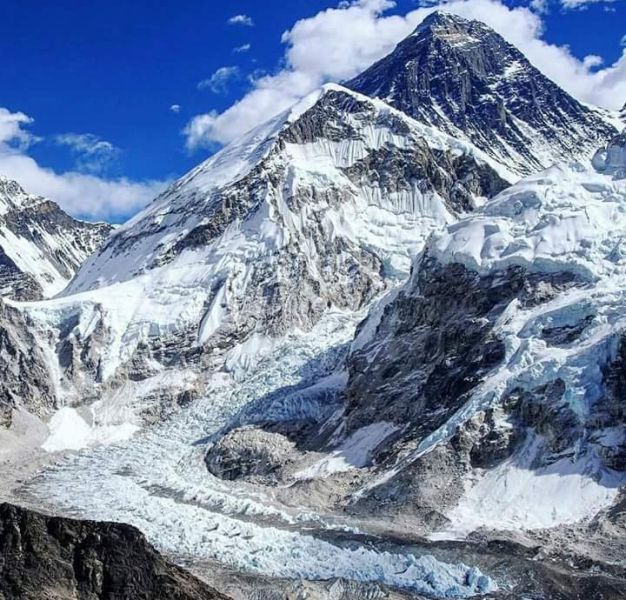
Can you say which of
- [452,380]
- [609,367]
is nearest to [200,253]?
[452,380]

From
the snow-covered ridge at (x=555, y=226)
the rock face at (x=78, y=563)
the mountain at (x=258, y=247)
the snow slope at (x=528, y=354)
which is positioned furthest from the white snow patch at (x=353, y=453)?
the rock face at (x=78, y=563)

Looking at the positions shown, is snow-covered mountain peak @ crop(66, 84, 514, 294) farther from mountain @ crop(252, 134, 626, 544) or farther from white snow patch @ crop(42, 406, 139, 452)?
mountain @ crop(252, 134, 626, 544)

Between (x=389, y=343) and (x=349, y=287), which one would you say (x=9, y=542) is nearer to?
(x=389, y=343)

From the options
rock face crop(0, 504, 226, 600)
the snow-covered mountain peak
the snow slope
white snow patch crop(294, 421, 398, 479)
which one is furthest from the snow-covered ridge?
rock face crop(0, 504, 226, 600)

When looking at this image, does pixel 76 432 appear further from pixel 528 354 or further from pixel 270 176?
pixel 270 176

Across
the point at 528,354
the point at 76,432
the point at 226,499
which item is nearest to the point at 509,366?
the point at 528,354

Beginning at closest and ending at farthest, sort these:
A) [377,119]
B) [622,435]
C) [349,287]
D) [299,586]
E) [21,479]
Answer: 1. [299,586]
2. [622,435]
3. [21,479]
4. [349,287]
5. [377,119]
